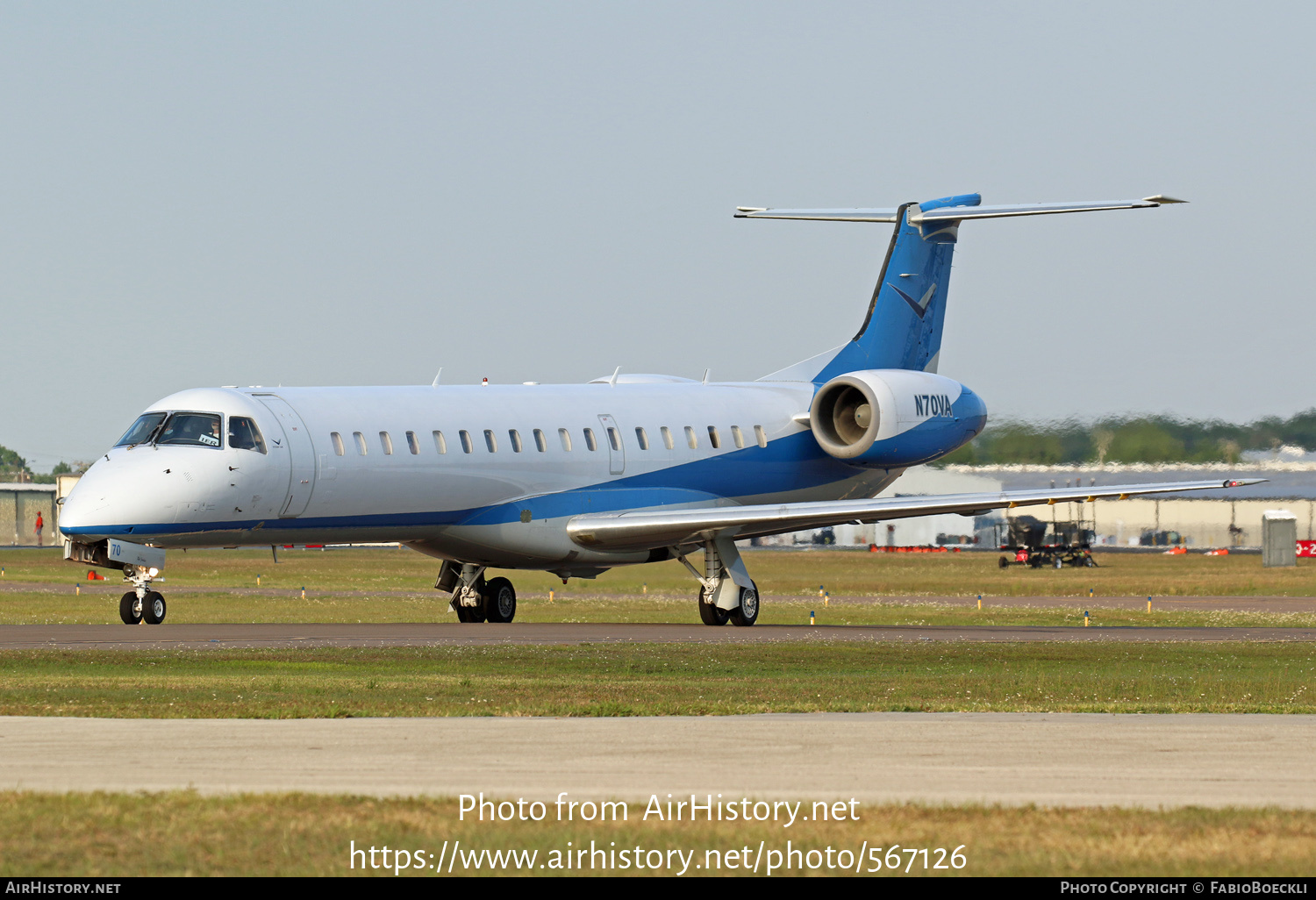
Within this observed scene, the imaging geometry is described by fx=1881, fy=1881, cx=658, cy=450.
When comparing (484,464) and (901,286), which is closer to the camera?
(484,464)

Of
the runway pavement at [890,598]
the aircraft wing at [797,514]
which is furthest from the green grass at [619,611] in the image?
the aircraft wing at [797,514]

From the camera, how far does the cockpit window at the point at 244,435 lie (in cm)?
3039

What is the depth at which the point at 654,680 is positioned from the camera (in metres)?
21.3

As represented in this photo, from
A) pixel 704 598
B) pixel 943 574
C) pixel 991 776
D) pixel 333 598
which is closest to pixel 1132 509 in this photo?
pixel 943 574

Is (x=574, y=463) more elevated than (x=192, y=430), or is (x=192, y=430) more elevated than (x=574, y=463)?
(x=192, y=430)

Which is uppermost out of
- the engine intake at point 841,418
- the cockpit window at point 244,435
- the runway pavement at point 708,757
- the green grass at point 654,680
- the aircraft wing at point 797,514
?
the engine intake at point 841,418

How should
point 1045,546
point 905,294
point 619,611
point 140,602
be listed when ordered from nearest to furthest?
point 140,602, point 905,294, point 619,611, point 1045,546

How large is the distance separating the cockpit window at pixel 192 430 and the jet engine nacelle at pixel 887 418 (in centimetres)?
1309

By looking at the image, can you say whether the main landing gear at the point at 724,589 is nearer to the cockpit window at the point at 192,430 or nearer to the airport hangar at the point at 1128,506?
the cockpit window at the point at 192,430

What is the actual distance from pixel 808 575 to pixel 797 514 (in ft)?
85.9

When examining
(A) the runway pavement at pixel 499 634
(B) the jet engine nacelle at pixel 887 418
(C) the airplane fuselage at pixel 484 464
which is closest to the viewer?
(A) the runway pavement at pixel 499 634

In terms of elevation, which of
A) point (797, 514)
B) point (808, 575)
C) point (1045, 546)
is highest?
point (797, 514)

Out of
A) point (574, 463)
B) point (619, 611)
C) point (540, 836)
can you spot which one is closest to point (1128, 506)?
point (619, 611)

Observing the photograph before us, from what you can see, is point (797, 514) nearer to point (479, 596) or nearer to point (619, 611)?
point (479, 596)
